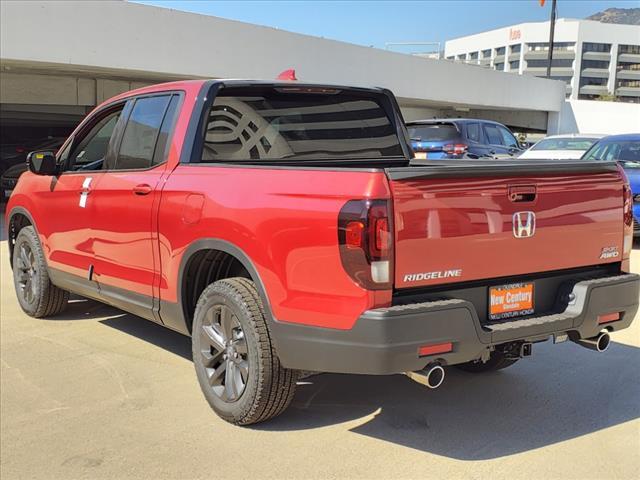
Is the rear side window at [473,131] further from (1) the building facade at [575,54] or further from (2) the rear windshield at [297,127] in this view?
(1) the building facade at [575,54]

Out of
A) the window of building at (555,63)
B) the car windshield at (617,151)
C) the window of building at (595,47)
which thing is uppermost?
the window of building at (595,47)

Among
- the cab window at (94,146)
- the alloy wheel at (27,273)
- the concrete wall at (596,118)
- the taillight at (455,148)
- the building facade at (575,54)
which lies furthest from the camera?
the building facade at (575,54)

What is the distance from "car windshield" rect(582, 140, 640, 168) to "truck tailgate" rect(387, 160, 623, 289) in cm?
726

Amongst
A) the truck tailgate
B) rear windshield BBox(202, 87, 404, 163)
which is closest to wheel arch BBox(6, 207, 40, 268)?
rear windshield BBox(202, 87, 404, 163)

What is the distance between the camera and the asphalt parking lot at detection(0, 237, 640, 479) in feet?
10.8

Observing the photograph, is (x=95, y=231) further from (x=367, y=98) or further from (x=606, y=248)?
(x=606, y=248)

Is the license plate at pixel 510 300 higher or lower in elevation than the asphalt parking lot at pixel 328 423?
higher

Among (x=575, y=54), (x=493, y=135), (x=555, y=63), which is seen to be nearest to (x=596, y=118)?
(x=493, y=135)

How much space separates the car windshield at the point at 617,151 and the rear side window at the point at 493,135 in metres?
4.04

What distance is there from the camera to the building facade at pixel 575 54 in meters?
118

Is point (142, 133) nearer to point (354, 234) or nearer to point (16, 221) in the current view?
point (354, 234)

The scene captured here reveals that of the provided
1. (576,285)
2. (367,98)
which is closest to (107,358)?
(367,98)

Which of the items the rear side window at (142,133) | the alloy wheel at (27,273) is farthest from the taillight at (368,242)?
the alloy wheel at (27,273)

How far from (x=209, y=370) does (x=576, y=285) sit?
2102mm
